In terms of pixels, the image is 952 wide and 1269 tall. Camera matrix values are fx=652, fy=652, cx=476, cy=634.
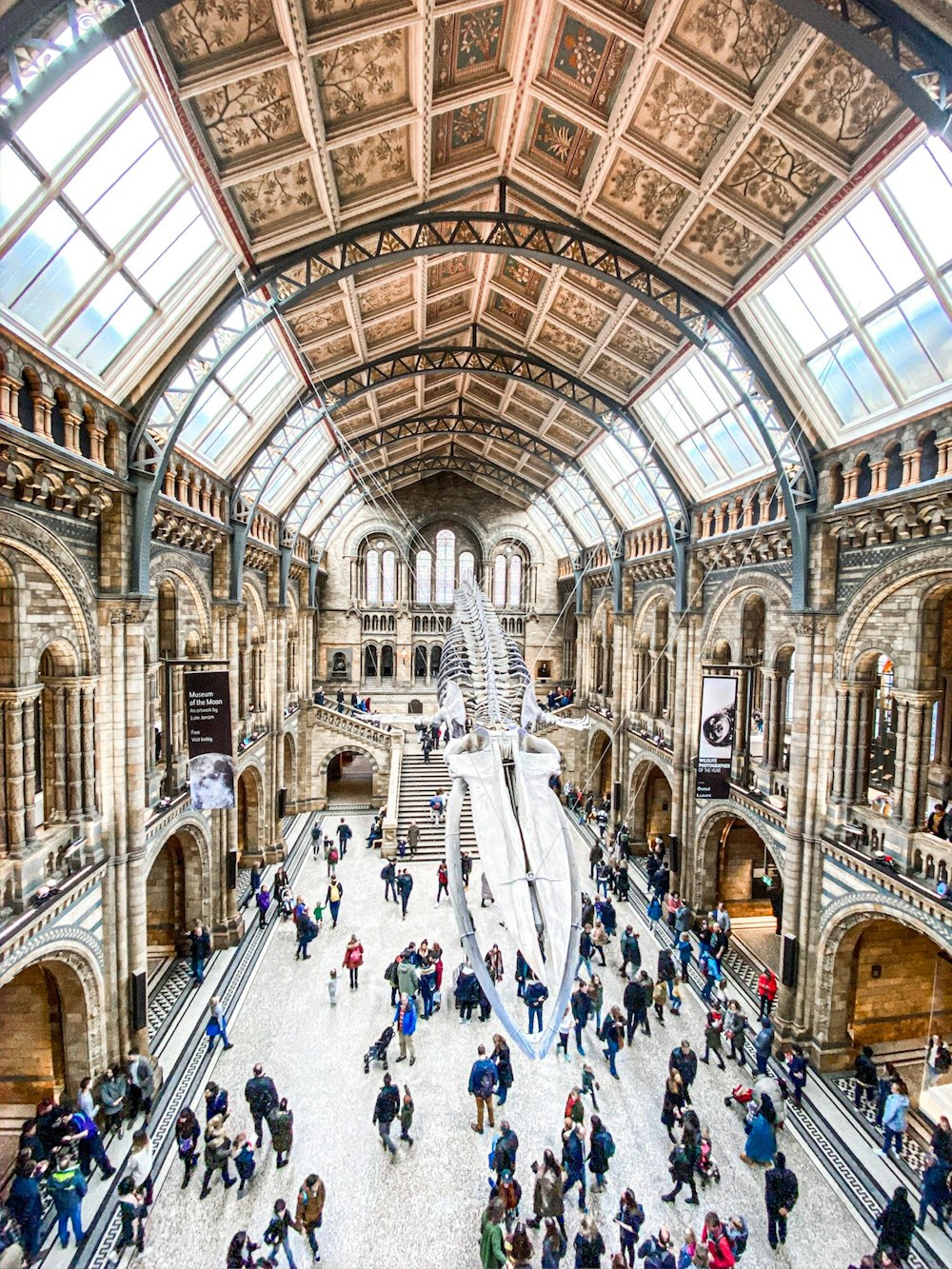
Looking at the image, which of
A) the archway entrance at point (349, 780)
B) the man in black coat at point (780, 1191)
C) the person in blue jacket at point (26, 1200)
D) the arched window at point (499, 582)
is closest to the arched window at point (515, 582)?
the arched window at point (499, 582)

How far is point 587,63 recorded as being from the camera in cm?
952

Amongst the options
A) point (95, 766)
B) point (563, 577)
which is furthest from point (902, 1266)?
point (563, 577)

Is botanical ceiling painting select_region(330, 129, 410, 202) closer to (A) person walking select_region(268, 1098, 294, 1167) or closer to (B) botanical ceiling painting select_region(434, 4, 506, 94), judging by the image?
(B) botanical ceiling painting select_region(434, 4, 506, 94)

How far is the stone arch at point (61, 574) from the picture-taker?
8.51m

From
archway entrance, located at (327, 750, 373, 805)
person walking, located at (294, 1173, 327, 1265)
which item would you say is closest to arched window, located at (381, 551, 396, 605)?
archway entrance, located at (327, 750, 373, 805)

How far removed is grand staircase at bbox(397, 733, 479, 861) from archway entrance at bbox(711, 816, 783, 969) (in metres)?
7.13

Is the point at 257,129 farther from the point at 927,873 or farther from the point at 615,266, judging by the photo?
the point at 927,873

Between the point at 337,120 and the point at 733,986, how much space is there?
1774 cm

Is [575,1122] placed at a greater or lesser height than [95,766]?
lesser

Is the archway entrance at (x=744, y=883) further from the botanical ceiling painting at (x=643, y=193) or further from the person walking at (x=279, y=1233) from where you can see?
the botanical ceiling painting at (x=643, y=193)

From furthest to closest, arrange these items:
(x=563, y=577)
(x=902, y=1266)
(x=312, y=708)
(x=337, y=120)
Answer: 1. (x=563, y=577)
2. (x=312, y=708)
3. (x=337, y=120)
4. (x=902, y=1266)

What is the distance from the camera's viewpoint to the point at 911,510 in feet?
33.6

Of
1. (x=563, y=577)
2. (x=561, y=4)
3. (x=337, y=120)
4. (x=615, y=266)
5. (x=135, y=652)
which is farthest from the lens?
(x=563, y=577)

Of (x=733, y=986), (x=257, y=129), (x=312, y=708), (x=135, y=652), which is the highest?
(x=257, y=129)
